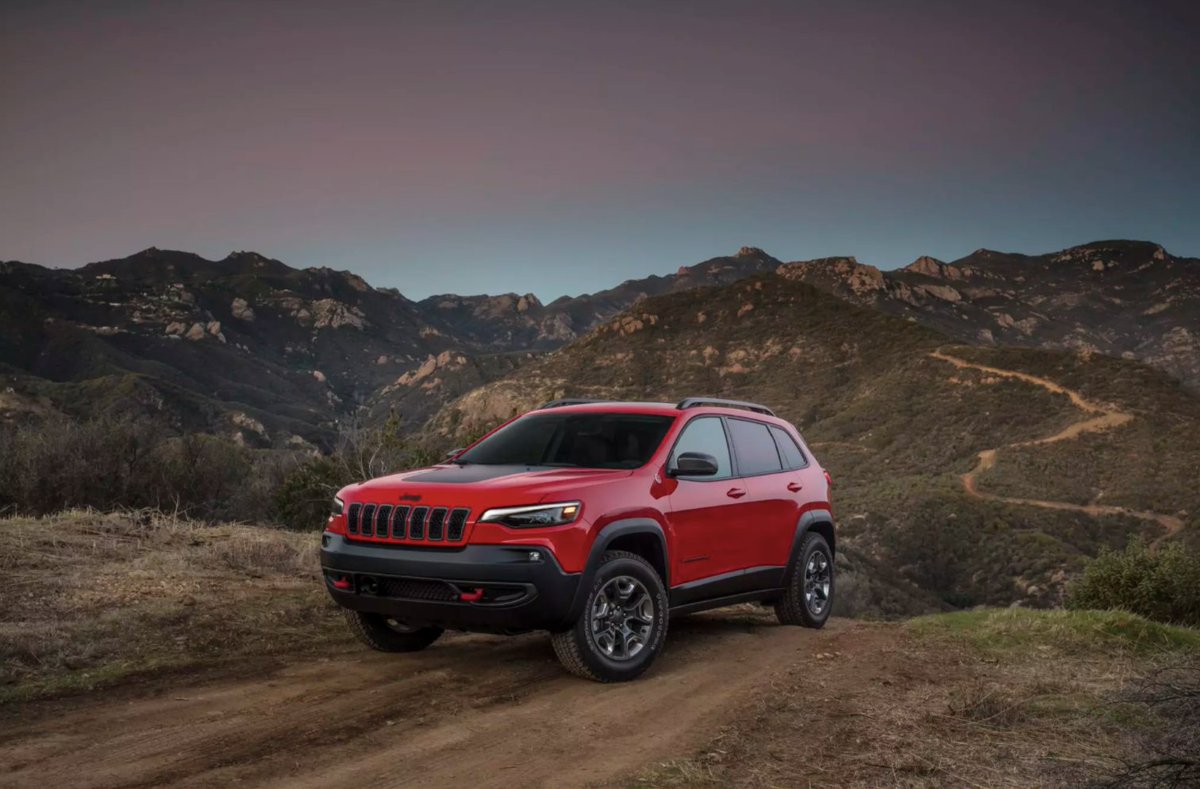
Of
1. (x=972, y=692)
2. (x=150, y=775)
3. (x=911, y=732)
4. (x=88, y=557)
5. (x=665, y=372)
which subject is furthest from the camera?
(x=665, y=372)

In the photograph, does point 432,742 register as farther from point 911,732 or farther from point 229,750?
point 911,732

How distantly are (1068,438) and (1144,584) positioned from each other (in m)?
60.5

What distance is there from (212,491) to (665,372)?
79.8m

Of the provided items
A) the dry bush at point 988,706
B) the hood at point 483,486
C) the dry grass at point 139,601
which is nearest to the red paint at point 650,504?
the hood at point 483,486

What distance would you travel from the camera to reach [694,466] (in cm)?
642

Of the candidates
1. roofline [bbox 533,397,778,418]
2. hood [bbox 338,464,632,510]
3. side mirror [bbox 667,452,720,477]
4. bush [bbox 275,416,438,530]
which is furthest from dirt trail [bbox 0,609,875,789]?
bush [bbox 275,416,438,530]

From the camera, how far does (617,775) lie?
14.1ft

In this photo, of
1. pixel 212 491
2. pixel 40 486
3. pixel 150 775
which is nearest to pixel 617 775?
pixel 150 775

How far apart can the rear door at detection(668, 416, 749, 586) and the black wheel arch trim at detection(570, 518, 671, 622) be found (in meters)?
0.13

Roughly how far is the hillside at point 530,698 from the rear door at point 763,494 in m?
0.80

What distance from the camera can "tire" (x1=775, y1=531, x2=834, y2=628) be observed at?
835cm

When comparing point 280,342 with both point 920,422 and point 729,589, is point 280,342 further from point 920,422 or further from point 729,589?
point 729,589

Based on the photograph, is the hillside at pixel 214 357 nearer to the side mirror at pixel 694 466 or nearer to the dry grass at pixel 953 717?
the side mirror at pixel 694 466

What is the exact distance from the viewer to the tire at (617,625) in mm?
5887
